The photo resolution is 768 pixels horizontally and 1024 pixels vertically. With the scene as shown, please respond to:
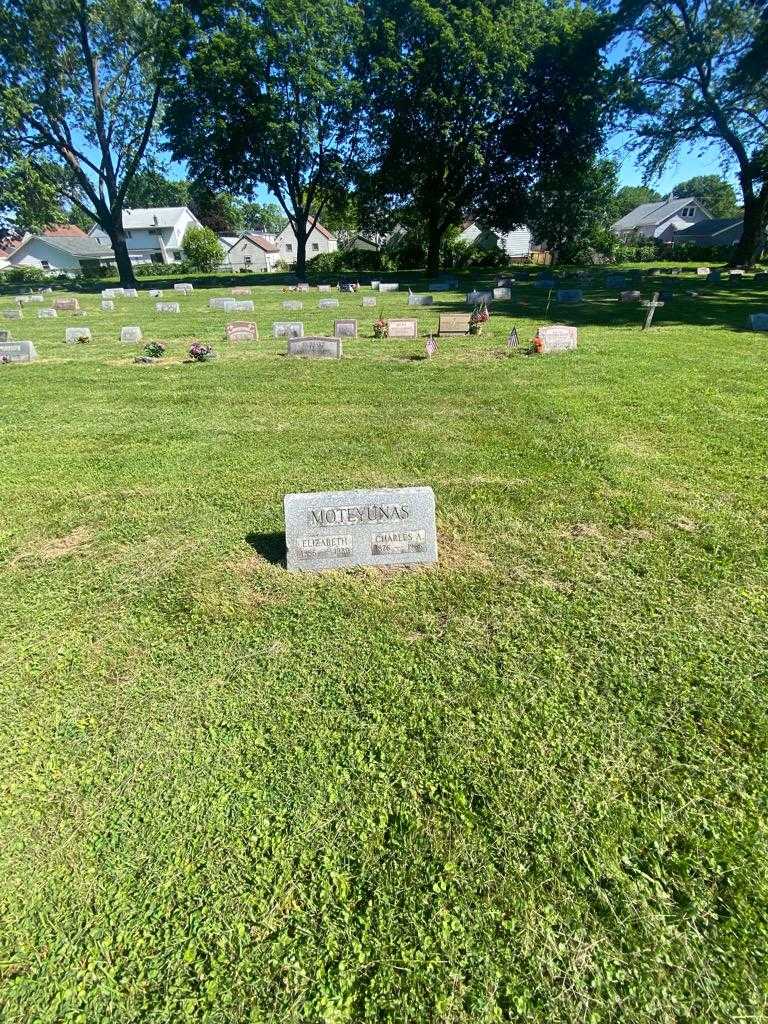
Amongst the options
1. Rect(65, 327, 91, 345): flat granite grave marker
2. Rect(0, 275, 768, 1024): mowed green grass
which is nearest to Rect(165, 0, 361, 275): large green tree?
Rect(65, 327, 91, 345): flat granite grave marker

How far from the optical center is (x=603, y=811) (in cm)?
238

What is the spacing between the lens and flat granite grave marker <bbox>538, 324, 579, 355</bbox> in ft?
37.4

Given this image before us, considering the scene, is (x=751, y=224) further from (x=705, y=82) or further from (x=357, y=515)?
(x=357, y=515)

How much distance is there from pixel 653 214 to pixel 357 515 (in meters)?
→ 94.6

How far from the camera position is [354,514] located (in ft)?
13.3

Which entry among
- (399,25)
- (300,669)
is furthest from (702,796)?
(399,25)

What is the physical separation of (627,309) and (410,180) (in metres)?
24.4

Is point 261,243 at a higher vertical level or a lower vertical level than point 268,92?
lower

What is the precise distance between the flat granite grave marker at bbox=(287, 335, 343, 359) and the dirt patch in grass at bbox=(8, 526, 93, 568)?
8114 millimetres

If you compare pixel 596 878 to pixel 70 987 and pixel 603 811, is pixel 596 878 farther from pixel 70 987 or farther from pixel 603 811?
pixel 70 987

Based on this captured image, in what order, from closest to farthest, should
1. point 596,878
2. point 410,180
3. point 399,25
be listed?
1. point 596,878
2. point 399,25
3. point 410,180

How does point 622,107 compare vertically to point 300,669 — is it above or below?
above

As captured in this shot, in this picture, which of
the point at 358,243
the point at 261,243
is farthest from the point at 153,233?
the point at 358,243

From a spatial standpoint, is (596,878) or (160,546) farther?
(160,546)
